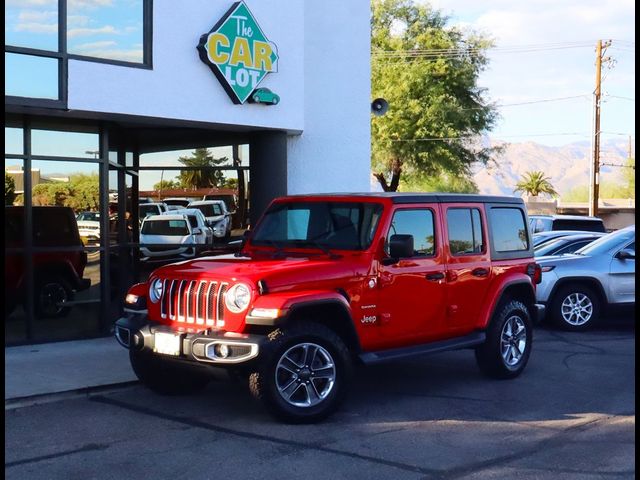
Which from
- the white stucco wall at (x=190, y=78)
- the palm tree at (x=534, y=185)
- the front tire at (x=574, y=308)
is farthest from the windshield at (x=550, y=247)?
the palm tree at (x=534, y=185)

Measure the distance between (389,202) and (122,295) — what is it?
18.1 feet

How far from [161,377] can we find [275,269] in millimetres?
1640

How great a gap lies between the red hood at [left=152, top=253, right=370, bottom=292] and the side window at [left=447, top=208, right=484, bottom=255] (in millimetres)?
1328

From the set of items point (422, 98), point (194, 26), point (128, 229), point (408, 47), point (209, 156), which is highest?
point (408, 47)

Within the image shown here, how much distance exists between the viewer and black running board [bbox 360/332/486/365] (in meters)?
7.55

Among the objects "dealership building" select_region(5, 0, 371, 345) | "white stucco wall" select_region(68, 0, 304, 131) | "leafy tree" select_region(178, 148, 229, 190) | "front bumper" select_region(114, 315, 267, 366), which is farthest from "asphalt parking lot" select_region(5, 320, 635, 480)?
"leafy tree" select_region(178, 148, 229, 190)

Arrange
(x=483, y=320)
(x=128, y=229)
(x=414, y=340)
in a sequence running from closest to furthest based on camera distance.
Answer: (x=414, y=340) → (x=483, y=320) → (x=128, y=229)

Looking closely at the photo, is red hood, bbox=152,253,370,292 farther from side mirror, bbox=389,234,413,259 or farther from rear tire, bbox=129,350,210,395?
rear tire, bbox=129,350,210,395

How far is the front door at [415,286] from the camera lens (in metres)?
7.73

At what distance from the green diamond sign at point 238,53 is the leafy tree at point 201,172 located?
1.69 meters

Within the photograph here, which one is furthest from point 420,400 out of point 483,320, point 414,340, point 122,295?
point 122,295

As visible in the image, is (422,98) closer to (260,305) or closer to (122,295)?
(122,295)

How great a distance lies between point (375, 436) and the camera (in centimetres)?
671

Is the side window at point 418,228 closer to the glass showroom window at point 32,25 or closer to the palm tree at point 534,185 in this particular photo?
the glass showroom window at point 32,25
